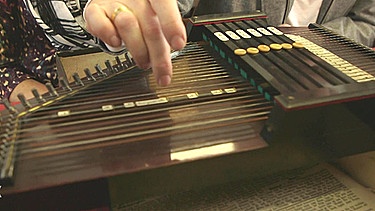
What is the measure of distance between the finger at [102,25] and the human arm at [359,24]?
3.02ft

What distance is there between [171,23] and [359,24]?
1.09 metres

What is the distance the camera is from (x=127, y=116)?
60 centimetres

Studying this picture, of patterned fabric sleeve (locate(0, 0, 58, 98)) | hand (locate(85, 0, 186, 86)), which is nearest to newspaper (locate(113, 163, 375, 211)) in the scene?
hand (locate(85, 0, 186, 86))

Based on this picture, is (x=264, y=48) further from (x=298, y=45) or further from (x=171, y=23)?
(x=171, y=23)

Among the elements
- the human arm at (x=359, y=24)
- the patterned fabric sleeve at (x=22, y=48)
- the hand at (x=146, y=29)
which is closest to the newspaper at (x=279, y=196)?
the hand at (x=146, y=29)

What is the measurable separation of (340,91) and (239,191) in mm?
243

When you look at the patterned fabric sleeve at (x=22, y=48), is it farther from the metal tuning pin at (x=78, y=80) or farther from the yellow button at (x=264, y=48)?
the yellow button at (x=264, y=48)

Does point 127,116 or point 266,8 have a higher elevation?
point 127,116

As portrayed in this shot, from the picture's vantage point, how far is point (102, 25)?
625mm

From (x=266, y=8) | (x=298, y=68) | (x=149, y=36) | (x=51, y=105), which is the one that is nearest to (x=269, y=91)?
(x=298, y=68)

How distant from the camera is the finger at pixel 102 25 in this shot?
0.62 meters

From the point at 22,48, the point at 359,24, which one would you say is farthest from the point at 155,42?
the point at 359,24

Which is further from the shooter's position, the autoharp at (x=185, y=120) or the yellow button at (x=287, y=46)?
the yellow button at (x=287, y=46)

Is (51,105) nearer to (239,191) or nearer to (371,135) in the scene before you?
(239,191)
